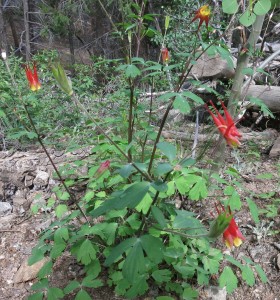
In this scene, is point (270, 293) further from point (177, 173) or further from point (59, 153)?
point (59, 153)

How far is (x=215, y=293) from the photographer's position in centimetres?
181

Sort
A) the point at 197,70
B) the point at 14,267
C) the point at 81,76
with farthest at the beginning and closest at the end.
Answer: the point at 81,76 < the point at 197,70 < the point at 14,267

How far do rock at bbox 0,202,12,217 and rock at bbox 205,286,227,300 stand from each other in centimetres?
165

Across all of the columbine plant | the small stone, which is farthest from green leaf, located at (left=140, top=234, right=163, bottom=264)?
the small stone

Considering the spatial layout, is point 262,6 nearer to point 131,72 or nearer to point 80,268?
point 131,72

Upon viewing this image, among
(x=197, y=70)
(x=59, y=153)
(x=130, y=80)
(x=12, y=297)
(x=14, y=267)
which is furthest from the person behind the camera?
(x=197, y=70)

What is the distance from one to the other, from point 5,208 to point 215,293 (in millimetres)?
1738

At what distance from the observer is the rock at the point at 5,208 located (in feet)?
8.17

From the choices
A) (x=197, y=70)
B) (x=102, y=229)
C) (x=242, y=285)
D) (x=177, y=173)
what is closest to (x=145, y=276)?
(x=102, y=229)

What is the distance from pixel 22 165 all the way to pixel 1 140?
101 cm

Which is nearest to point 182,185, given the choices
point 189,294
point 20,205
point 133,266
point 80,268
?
point 133,266

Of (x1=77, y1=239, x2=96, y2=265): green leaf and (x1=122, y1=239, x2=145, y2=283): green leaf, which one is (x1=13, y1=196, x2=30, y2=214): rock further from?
(x1=122, y1=239, x2=145, y2=283): green leaf

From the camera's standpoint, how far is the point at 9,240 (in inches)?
87.1

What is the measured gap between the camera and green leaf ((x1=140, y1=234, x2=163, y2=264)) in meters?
1.12
